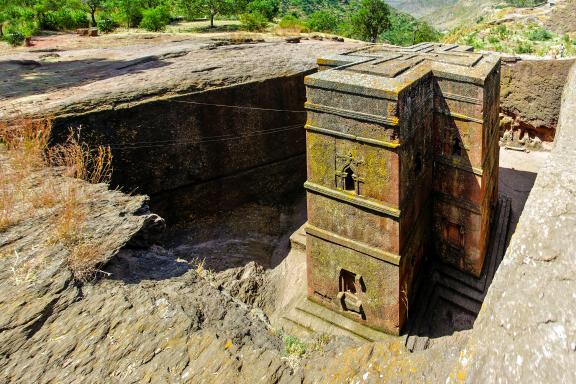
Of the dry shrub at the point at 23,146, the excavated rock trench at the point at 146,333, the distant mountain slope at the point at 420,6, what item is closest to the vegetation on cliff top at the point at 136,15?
the dry shrub at the point at 23,146

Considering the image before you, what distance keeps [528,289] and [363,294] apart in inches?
268

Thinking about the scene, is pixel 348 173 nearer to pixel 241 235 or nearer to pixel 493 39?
pixel 241 235

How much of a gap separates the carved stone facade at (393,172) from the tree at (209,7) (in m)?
11.9

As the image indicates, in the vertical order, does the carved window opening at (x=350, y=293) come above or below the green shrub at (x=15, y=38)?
below

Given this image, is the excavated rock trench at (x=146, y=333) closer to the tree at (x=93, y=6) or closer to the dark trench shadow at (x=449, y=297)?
the dark trench shadow at (x=449, y=297)

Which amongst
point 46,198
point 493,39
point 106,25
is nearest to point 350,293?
point 46,198

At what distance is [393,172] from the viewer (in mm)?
6664

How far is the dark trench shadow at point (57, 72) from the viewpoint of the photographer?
30.8 feet

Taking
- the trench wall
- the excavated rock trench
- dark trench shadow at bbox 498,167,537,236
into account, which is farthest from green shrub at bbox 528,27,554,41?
the excavated rock trench

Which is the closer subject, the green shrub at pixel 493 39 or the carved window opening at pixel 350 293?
the carved window opening at pixel 350 293

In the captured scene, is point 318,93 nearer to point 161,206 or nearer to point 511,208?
point 161,206

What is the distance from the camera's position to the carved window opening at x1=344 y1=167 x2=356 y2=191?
7.18 meters

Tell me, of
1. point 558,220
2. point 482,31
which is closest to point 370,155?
point 558,220

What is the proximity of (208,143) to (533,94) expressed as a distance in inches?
351
